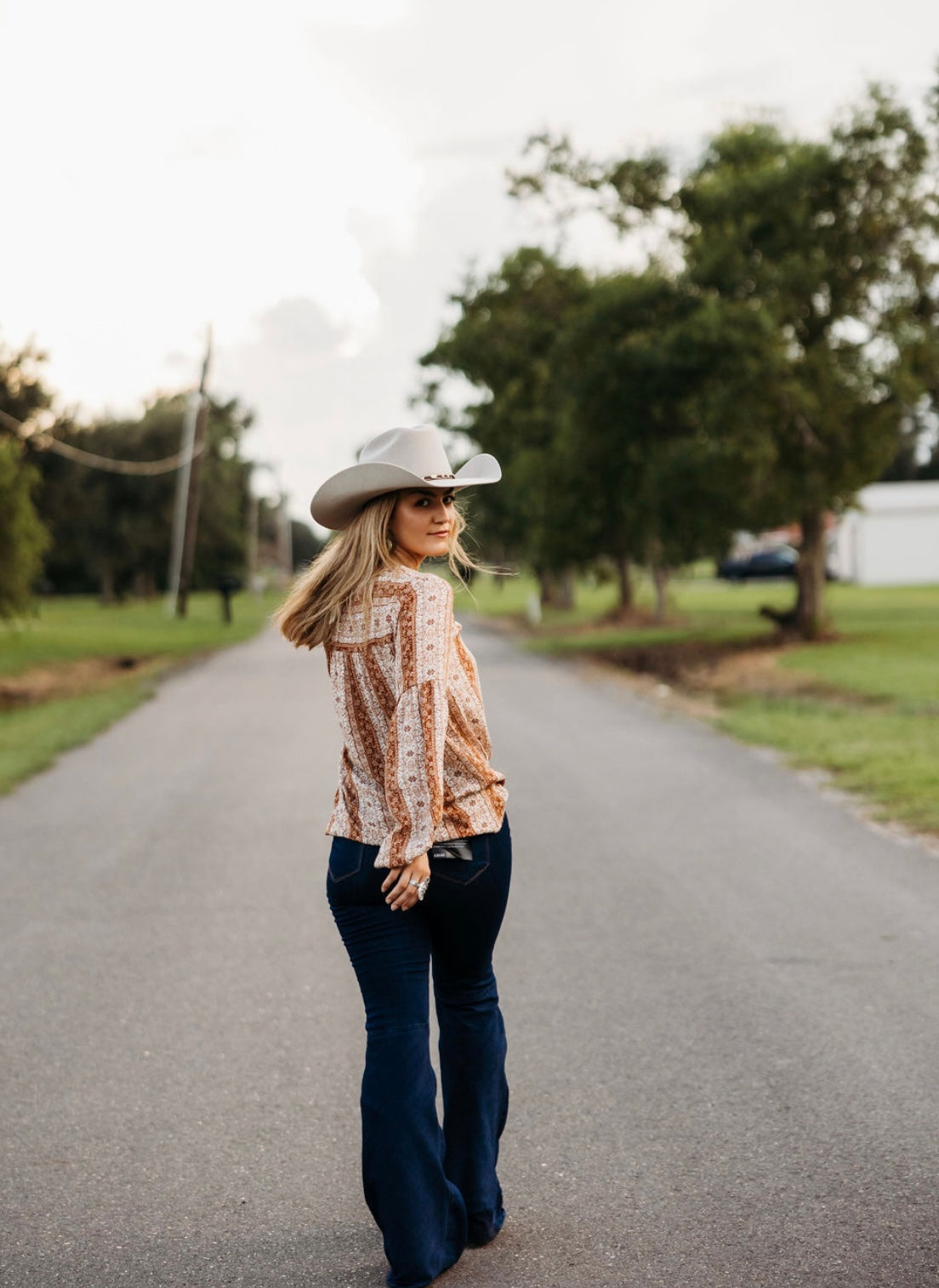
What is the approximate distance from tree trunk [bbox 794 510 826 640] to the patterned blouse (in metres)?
24.6

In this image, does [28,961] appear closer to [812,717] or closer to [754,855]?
[754,855]

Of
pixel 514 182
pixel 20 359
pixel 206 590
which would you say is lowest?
pixel 206 590

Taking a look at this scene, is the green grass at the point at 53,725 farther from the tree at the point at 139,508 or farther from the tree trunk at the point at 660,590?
the tree at the point at 139,508

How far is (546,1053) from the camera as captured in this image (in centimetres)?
495

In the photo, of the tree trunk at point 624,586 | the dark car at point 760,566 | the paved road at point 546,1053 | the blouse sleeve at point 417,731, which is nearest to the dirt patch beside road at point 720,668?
the paved road at point 546,1053

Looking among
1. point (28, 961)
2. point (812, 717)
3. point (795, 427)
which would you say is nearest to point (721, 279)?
point (795, 427)

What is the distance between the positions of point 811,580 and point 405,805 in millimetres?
25268

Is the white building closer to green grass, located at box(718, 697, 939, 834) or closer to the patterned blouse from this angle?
green grass, located at box(718, 697, 939, 834)

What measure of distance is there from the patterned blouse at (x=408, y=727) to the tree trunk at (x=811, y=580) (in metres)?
24.6

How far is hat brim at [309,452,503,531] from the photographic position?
3.30 m

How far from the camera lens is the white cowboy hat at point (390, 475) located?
3307 mm

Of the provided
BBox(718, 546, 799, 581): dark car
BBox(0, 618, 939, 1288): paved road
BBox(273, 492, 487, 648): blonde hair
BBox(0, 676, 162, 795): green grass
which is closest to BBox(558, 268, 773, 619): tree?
BBox(0, 676, 162, 795): green grass

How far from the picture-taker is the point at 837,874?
7789 mm

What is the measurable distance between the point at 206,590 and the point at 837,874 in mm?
99566
